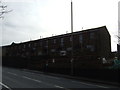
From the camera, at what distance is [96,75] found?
2598cm

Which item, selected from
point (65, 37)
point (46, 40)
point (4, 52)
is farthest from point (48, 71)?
point (4, 52)

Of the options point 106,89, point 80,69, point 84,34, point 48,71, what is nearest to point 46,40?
point 84,34

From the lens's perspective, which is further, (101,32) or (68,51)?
(68,51)

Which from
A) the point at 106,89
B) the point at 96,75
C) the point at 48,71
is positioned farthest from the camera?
the point at 48,71

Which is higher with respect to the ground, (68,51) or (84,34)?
(84,34)

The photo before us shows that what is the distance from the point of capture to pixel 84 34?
58906 millimetres

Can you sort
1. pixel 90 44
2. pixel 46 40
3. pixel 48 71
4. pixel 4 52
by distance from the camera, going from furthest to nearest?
pixel 4 52 → pixel 46 40 → pixel 90 44 → pixel 48 71

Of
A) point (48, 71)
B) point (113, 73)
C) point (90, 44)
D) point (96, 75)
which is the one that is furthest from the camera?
point (90, 44)

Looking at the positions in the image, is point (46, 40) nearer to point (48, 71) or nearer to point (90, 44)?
point (90, 44)

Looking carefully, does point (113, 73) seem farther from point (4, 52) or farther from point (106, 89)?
point (4, 52)

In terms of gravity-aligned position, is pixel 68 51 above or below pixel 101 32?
below

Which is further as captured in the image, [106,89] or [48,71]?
[48,71]

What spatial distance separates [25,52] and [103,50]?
39.4m

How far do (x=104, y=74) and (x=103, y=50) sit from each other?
33016mm
